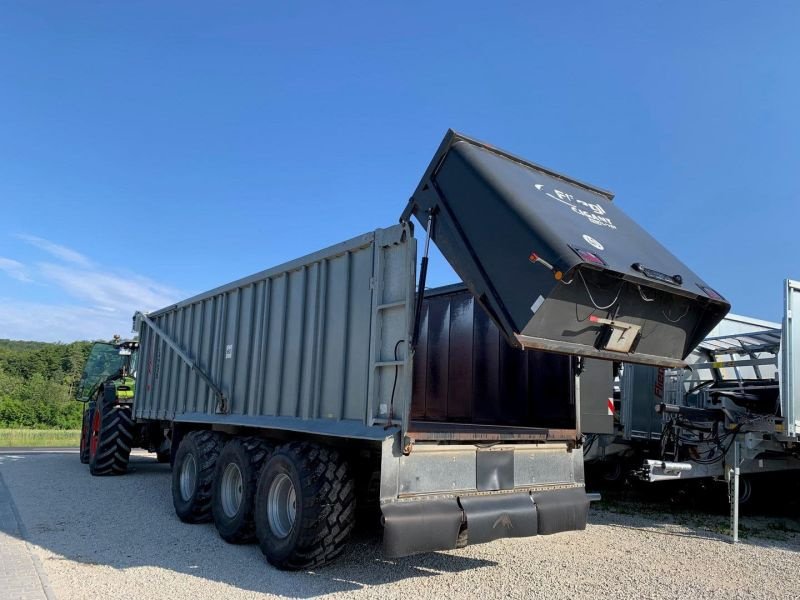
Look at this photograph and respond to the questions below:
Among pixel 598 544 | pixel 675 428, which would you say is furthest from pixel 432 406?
pixel 675 428

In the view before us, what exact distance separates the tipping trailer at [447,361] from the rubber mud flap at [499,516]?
0.01m

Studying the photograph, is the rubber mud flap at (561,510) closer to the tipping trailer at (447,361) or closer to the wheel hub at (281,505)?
the tipping trailer at (447,361)

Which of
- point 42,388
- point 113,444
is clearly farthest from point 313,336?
point 42,388

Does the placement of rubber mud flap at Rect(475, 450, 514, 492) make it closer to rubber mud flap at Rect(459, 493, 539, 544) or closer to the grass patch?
rubber mud flap at Rect(459, 493, 539, 544)

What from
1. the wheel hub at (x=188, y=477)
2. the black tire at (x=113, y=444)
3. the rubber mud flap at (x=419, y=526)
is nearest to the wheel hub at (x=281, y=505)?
the rubber mud flap at (x=419, y=526)

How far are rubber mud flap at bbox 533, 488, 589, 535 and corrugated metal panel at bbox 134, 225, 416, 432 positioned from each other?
1696 mm

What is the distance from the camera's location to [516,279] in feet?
14.1

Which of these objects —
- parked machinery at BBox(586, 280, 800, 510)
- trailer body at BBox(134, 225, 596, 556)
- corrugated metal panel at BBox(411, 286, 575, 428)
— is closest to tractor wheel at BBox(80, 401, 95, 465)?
trailer body at BBox(134, 225, 596, 556)

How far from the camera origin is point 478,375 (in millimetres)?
6488

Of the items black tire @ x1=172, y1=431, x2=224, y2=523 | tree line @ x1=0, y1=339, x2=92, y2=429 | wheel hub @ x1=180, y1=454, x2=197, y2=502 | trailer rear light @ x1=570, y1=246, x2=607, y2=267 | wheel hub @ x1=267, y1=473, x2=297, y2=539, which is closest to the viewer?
trailer rear light @ x1=570, y1=246, x2=607, y2=267

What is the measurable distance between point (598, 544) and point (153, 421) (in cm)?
793

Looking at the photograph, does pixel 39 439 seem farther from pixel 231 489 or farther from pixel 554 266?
pixel 554 266

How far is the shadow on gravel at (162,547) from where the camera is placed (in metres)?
4.92

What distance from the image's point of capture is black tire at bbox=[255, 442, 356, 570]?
188 inches
